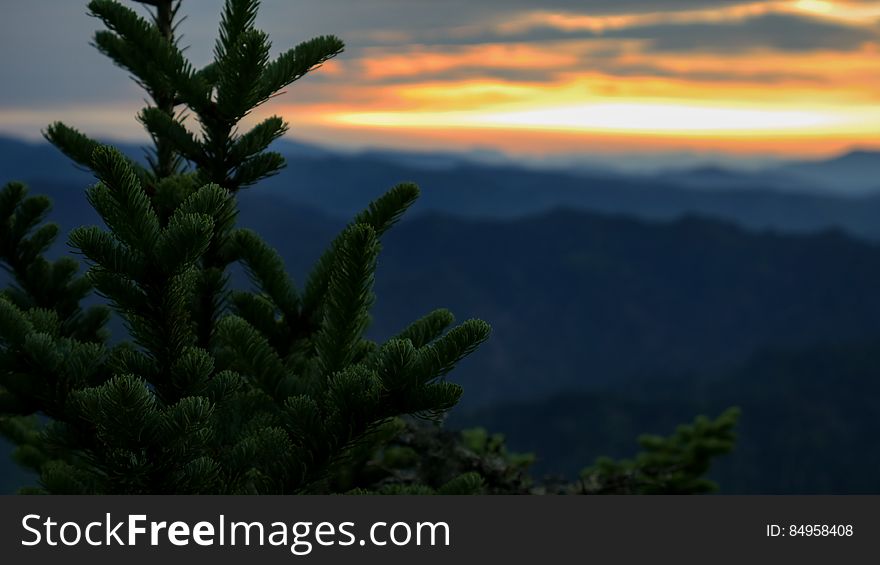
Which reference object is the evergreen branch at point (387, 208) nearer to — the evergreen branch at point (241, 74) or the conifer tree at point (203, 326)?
the conifer tree at point (203, 326)

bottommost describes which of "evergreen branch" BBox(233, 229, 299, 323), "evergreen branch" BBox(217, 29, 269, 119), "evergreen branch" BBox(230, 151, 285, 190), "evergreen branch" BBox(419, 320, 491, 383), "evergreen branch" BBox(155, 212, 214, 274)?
"evergreen branch" BBox(419, 320, 491, 383)

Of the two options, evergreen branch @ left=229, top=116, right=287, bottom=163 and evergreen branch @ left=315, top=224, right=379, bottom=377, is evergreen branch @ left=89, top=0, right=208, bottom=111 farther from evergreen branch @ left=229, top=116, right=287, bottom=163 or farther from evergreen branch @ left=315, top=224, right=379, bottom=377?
evergreen branch @ left=315, top=224, right=379, bottom=377

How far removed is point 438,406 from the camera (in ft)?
12.6

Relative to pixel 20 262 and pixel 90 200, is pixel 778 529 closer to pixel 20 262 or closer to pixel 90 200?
pixel 90 200

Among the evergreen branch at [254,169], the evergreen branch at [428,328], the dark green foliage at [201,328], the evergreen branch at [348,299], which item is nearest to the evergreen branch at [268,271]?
the dark green foliage at [201,328]

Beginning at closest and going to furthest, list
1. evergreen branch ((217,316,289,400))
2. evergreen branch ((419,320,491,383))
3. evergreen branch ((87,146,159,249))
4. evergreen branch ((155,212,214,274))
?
evergreen branch ((155,212,214,274)) → evergreen branch ((87,146,159,249)) → evergreen branch ((419,320,491,383)) → evergreen branch ((217,316,289,400))

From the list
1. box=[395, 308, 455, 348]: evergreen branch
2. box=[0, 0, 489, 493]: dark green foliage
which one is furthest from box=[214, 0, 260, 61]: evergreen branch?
box=[395, 308, 455, 348]: evergreen branch

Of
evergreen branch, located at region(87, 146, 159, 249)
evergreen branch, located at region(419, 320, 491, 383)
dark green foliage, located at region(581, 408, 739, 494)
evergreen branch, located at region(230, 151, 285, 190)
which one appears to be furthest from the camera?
dark green foliage, located at region(581, 408, 739, 494)

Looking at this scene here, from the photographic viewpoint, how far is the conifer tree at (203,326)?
12.3 ft

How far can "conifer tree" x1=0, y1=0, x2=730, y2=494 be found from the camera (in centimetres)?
374

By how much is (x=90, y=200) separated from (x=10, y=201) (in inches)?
122

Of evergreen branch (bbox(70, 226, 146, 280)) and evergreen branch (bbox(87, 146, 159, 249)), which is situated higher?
evergreen branch (bbox(87, 146, 159, 249))

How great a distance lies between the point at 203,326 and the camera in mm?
5441

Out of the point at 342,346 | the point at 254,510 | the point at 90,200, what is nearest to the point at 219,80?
the point at 90,200
